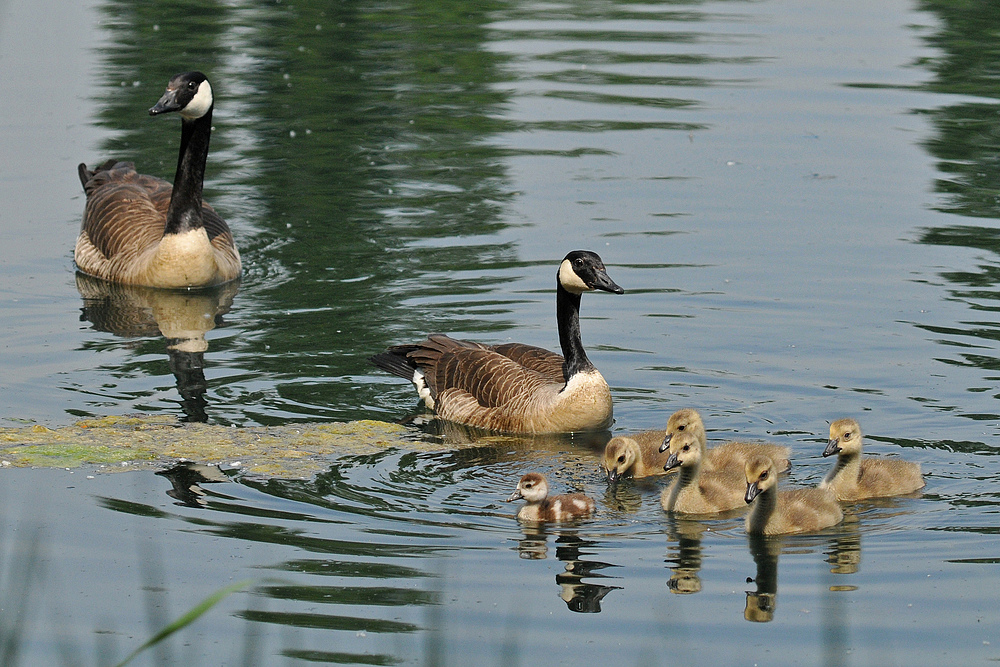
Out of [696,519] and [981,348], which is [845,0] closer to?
[981,348]

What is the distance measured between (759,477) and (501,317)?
510 centimetres

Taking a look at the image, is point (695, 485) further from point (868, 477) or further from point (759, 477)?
point (868, 477)

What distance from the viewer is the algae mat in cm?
1003

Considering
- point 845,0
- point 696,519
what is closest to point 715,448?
point 696,519

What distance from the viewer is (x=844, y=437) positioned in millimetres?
9305

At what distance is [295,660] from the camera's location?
710 centimetres

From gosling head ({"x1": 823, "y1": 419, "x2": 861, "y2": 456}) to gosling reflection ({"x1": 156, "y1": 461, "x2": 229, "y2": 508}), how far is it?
3.82m

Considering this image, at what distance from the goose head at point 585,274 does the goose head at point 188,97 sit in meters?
5.36

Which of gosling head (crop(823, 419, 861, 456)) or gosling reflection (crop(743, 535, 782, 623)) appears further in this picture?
gosling head (crop(823, 419, 861, 456))

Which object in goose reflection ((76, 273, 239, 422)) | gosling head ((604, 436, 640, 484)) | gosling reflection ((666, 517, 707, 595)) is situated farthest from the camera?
goose reflection ((76, 273, 239, 422))

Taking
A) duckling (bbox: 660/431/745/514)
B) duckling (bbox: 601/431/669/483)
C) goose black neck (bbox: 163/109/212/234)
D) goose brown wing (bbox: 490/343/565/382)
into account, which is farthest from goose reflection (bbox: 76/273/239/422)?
duckling (bbox: 660/431/745/514)

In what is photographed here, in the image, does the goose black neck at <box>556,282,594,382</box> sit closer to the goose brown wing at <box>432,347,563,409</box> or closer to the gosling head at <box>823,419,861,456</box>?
the goose brown wing at <box>432,347,563,409</box>

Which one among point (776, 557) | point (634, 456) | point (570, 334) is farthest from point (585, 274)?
point (776, 557)

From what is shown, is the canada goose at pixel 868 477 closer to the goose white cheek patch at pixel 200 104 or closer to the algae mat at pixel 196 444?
the algae mat at pixel 196 444
